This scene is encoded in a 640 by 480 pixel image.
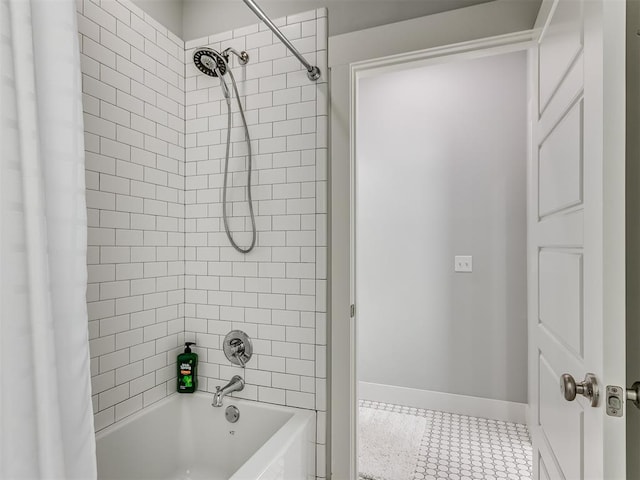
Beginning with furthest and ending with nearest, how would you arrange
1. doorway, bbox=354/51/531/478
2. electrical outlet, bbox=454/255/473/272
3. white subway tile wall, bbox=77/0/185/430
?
electrical outlet, bbox=454/255/473/272
doorway, bbox=354/51/531/478
white subway tile wall, bbox=77/0/185/430

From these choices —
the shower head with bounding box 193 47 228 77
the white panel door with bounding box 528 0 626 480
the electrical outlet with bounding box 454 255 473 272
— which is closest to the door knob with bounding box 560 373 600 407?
the white panel door with bounding box 528 0 626 480

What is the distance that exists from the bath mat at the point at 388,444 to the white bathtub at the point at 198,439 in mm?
636

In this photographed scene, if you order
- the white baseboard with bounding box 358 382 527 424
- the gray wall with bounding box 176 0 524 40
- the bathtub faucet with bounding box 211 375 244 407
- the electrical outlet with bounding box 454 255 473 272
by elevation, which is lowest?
the white baseboard with bounding box 358 382 527 424

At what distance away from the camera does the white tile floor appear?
2.01m

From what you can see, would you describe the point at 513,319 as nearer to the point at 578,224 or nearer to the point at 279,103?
the point at 578,224

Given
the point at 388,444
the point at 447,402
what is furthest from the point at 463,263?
the point at 388,444

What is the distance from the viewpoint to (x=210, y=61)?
1601mm

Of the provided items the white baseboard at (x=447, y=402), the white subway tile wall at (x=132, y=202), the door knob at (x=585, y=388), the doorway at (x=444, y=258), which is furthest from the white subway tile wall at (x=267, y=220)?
the white baseboard at (x=447, y=402)

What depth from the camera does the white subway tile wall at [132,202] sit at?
1.43 metres

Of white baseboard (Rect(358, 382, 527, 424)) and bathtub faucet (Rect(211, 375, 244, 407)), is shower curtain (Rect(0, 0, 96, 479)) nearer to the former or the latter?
bathtub faucet (Rect(211, 375, 244, 407))

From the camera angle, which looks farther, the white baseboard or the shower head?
the white baseboard

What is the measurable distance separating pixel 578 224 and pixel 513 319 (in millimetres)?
1862

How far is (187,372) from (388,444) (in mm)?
1354

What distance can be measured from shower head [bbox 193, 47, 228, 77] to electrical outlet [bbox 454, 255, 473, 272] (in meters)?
2.01
